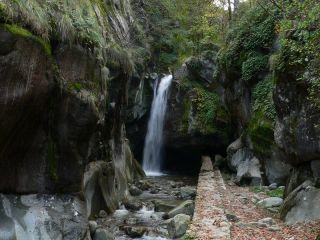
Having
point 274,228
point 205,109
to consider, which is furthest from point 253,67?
point 274,228

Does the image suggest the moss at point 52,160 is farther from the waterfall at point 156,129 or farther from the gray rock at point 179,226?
the waterfall at point 156,129

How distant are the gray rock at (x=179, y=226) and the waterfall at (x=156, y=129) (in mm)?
15127

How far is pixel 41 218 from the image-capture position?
306 inches

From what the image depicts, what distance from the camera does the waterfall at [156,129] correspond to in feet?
83.1

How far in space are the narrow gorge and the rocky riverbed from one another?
0.16ft

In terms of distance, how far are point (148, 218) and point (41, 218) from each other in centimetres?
485

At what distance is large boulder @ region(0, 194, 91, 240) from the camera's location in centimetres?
740

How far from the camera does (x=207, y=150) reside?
25.7 meters

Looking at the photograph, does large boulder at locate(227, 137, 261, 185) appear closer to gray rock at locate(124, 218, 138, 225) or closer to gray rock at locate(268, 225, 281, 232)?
gray rock at locate(124, 218, 138, 225)

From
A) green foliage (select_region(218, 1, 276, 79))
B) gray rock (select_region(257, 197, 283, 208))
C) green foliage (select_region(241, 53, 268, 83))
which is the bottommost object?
gray rock (select_region(257, 197, 283, 208))

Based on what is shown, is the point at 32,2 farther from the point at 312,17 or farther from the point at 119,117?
the point at 119,117

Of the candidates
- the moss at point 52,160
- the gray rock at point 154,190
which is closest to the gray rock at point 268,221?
the moss at point 52,160

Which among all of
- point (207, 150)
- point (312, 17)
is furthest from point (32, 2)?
point (207, 150)

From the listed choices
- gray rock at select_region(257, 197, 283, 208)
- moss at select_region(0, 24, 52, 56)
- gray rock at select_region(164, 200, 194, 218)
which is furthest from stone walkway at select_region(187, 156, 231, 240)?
moss at select_region(0, 24, 52, 56)
